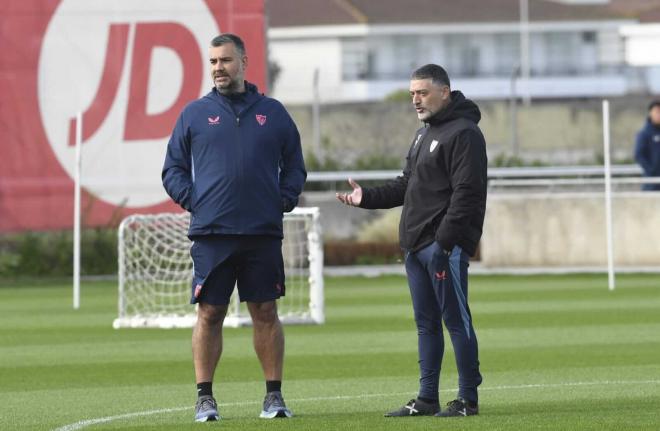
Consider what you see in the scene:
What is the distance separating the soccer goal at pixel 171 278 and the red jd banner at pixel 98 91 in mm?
2265

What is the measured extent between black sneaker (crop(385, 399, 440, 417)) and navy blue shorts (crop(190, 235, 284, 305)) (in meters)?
0.96

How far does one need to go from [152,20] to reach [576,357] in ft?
36.8

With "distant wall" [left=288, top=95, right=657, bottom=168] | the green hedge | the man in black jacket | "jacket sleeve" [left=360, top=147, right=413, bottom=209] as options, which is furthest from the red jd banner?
"distant wall" [left=288, top=95, right=657, bottom=168]

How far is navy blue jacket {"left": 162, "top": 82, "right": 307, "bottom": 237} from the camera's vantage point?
401 inches

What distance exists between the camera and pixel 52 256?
1030 inches

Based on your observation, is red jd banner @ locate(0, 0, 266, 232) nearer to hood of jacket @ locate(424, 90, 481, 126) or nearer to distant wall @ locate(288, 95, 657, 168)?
hood of jacket @ locate(424, 90, 481, 126)

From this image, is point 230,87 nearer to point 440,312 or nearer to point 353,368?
point 440,312

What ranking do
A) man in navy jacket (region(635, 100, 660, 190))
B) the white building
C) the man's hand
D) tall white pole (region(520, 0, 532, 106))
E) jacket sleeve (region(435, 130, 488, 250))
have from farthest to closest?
the white building → tall white pole (region(520, 0, 532, 106)) → man in navy jacket (region(635, 100, 660, 190)) → the man's hand → jacket sleeve (region(435, 130, 488, 250))

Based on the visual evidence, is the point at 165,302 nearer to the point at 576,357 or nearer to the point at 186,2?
the point at 186,2

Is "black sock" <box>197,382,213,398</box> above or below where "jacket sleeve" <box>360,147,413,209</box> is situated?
below

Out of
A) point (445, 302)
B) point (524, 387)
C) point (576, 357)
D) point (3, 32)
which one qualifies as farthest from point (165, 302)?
point (445, 302)


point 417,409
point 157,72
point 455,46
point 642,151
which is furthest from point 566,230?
point 455,46

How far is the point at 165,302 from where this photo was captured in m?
20.7

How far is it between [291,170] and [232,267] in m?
0.68
